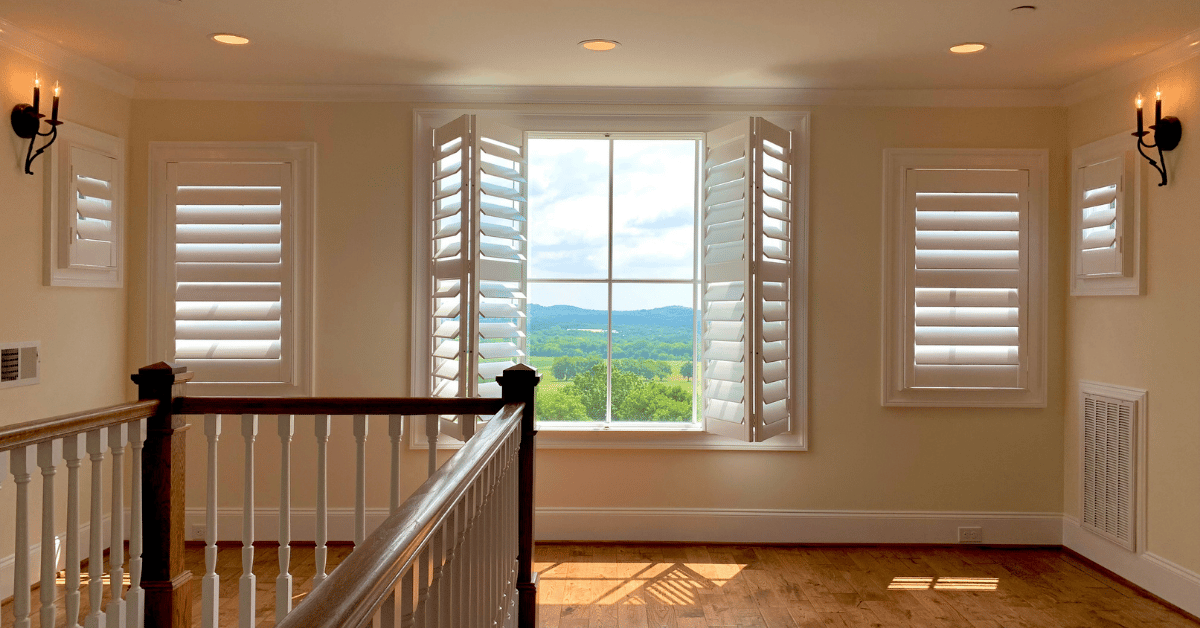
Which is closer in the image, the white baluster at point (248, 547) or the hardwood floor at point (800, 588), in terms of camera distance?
the white baluster at point (248, 547)

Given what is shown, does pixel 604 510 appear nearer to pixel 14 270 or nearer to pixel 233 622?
pixel 233 622

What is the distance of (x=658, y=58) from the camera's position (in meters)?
3.85

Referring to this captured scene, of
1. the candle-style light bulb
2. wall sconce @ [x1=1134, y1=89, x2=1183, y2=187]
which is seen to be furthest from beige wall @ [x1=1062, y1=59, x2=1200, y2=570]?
the candle-style light bulb

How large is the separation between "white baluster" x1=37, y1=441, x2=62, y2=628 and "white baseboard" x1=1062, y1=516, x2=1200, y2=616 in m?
4.04

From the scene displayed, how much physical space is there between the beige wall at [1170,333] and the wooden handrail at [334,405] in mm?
2868

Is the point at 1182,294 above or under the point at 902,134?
under

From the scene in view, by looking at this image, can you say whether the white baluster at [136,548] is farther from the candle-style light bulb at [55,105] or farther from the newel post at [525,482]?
the candle-style light bulb at [55,105]

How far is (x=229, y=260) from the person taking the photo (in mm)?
4312

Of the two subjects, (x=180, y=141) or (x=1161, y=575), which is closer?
(x=1161, y=575)

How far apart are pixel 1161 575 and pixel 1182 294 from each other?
121 centimetres

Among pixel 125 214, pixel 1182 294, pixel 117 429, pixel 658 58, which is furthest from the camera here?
pixel 125 214

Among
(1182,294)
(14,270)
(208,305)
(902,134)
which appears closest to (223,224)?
(208,305)

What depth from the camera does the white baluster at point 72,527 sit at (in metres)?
2.23

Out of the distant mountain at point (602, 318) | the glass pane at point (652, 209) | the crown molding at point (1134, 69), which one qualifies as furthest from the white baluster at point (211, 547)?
the crown molding at point (1134, 69)
